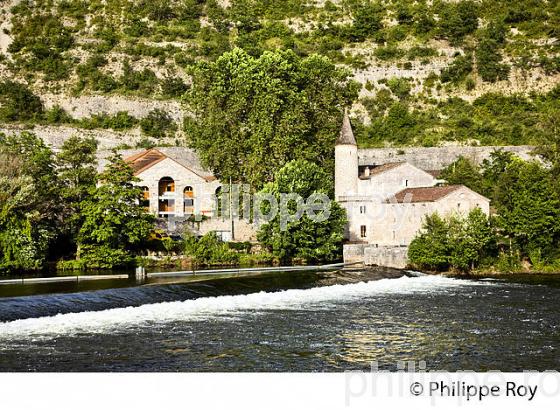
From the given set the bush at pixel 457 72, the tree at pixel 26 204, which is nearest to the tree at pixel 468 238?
the tree at pixel 26 204

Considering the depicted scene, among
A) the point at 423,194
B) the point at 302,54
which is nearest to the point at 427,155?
the point at 423,194

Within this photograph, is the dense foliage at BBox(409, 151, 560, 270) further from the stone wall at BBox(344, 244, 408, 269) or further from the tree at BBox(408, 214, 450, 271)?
the stone wall at BBox(344, 244, 408, 269)

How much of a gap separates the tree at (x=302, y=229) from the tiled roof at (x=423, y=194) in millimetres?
4122

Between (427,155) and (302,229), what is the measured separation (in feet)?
75.5

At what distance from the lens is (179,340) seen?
59.3ft

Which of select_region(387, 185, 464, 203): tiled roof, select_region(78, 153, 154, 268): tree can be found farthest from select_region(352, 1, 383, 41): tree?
select_region(78, 153, 154, 268): tree

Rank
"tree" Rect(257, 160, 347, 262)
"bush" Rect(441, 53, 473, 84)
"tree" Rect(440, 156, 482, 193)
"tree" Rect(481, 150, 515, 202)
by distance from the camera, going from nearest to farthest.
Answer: "tree" Rect(257, 160, 347, 262)
"tree" Rect(481, 150, 515, 202)
"tree" Rect(440, 156, 482, 193)
"bush" Rect(441, 53, 473, 84)

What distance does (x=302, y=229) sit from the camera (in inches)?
1489

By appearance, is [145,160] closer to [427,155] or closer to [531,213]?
[427,155]

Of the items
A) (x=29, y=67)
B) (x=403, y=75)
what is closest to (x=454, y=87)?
Answer: (x=403, y=75)

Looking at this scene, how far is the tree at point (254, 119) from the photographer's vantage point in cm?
4328

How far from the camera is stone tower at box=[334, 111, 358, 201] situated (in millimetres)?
43188

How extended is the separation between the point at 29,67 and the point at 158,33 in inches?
698
